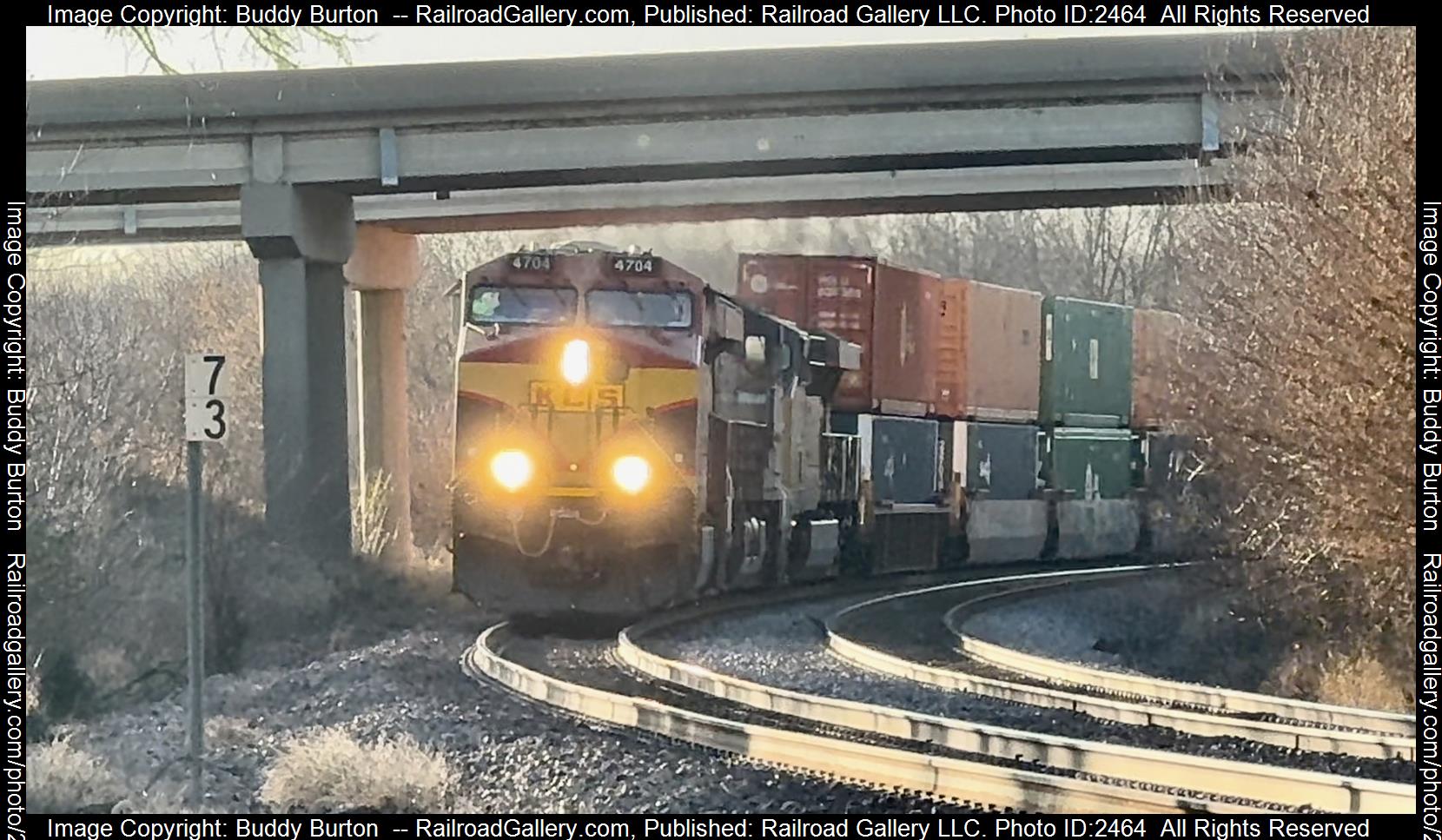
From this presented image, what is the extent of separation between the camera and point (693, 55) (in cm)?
1730

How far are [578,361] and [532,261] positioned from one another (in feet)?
3.33

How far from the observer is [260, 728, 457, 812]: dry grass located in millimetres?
7785

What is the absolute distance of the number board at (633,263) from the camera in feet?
48.9

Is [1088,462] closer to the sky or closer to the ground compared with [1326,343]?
closer to the ground

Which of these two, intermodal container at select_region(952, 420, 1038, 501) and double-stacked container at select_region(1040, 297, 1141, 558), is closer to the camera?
intermodal container at select_region(952, 420, 1038, 501)

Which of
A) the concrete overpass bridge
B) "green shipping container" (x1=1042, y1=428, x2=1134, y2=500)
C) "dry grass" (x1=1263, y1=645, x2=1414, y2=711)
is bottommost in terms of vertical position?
Result: "dry grass" (x1=1263, y1=645, x2=1414, y2=711)

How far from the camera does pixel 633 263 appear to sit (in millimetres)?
14922

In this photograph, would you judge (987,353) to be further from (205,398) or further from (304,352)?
(205,398)

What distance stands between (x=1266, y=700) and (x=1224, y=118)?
838cm

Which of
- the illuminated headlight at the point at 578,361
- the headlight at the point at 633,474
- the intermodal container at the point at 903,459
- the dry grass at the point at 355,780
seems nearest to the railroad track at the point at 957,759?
the dry grass at the point at 355,780

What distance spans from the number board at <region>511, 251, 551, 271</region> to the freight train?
0.02 m

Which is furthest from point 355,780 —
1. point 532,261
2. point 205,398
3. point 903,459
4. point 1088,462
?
point 1088,462

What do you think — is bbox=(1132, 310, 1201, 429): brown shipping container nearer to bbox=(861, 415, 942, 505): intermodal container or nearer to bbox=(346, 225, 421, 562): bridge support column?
bbox=(861, 415, 942, 505): intermodal container

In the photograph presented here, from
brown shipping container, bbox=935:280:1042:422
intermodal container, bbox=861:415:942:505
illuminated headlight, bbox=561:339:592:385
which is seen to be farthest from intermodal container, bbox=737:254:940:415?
illuminated headlight, bbox=561:339:592:385
